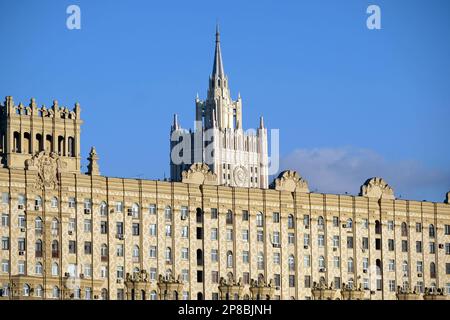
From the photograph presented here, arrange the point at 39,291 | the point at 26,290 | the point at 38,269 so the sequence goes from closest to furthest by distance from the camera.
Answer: the point at 26,290 < the point at 39,291 < the point at 38,269

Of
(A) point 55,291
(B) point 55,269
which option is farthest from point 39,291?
(B) point 55,269

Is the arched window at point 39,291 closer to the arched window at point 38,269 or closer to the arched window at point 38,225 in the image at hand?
the arched window at point 38,269

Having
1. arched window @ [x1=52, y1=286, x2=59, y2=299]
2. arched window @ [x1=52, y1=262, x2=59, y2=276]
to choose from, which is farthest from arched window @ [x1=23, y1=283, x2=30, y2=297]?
arched window @ [x1=52, y1=262, x2=59, y2=276]

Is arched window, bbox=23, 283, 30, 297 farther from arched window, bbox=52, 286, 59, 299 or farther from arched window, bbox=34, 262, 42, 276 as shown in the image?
arched window, bbox=52, 286, 59, 299

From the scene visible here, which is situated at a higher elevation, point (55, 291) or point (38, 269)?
point (38, 269)

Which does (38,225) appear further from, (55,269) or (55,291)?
(55,291)

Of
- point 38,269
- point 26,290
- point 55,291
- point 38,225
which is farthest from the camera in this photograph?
point 38,225

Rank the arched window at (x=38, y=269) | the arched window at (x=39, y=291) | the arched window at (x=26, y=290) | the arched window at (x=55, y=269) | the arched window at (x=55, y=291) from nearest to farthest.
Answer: the arched window at (x=26, y=290)
the arched window at (x=39, y=291)
the arched window at (x=38, y=269)
the arched window at (x=55, y=291)
the arched window at (x=55, y=269)

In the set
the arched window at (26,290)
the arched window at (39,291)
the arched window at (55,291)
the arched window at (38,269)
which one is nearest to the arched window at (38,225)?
the arched window at (38,269)
